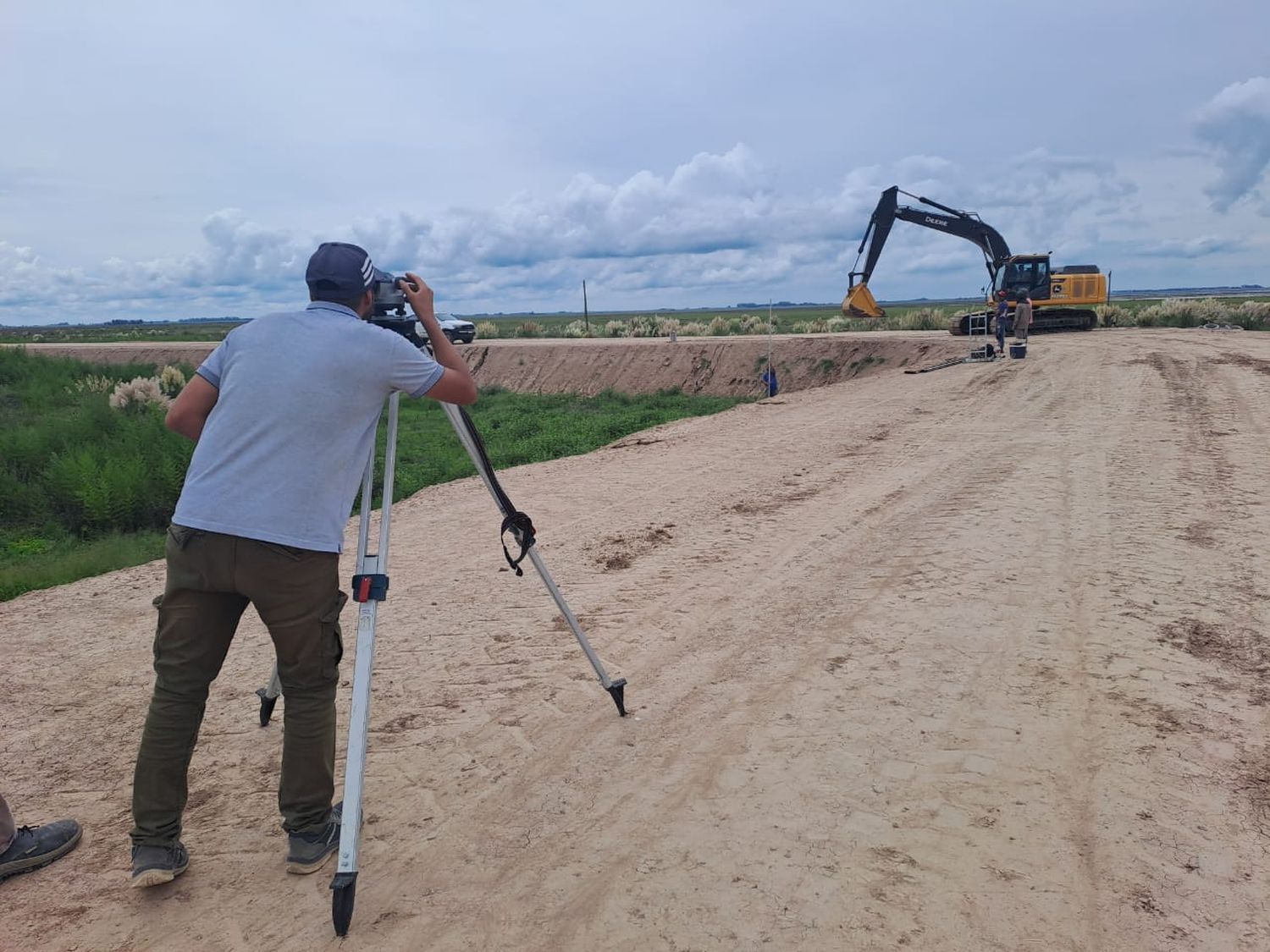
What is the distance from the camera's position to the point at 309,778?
3012mm

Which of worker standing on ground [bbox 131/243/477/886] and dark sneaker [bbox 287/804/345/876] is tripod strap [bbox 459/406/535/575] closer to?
worker standing on ground [bbox 131/243/477/886]

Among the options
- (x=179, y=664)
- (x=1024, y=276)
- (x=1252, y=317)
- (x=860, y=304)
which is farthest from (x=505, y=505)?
(x=1252, y=317)

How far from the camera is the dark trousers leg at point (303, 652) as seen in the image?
9.16ft

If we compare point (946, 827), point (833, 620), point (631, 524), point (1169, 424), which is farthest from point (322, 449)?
point (1169, 424)

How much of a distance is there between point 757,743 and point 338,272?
99.7 inches

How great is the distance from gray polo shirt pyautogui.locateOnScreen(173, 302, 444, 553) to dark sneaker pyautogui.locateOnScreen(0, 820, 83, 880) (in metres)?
1.42

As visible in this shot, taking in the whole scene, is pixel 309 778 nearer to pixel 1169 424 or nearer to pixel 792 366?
pixel 1169 424

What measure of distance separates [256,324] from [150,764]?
1.49 m

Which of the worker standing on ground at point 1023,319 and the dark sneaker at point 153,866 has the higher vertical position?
the worker standing on ground at point 1023,319

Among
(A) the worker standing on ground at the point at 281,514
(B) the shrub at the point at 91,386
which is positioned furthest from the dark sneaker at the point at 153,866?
(B) the shrub at the point at 91,386

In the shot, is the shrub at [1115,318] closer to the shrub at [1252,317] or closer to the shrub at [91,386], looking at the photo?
the shrub at [1252,317]

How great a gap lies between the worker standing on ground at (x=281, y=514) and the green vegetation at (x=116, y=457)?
5.59 metres

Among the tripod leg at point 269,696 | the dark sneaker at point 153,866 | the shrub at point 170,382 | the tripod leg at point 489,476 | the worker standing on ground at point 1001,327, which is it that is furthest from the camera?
the worker standing on ground at point 1001,327

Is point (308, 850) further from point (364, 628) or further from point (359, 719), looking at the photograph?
point (364, 628)
